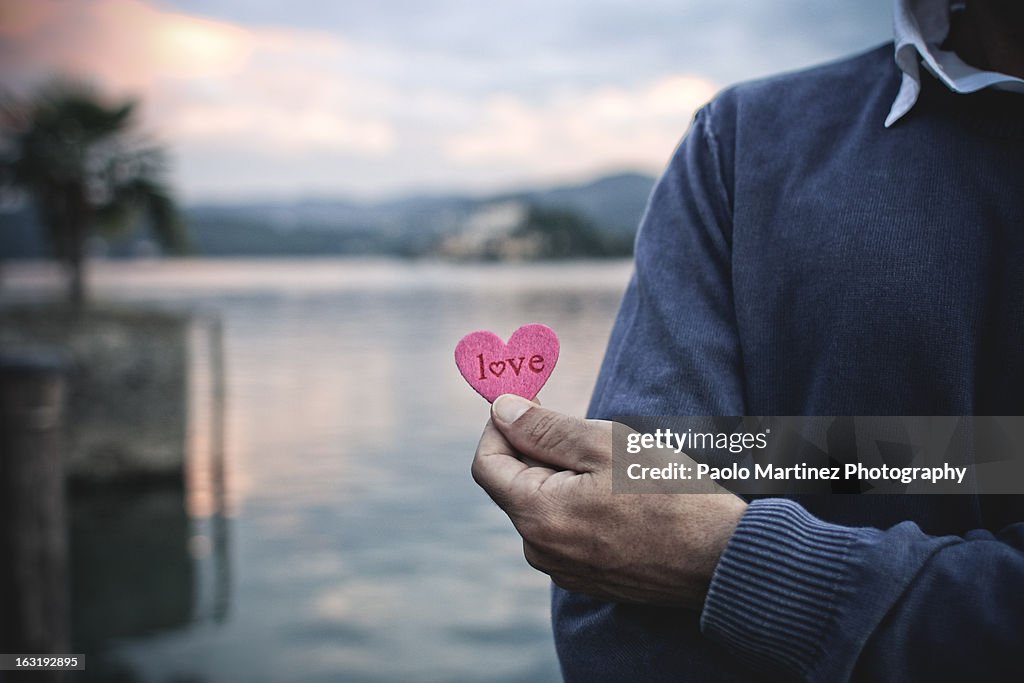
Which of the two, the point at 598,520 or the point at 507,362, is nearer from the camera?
the point at 598,520

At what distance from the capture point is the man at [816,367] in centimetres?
100

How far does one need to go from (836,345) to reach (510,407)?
489mm

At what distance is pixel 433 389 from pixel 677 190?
1574 inches

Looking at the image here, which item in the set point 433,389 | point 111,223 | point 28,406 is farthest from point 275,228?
point 28,406

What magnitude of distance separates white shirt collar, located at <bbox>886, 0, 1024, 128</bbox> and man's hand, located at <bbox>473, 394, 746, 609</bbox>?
73 centimetres

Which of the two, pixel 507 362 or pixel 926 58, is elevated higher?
pixel 926 58

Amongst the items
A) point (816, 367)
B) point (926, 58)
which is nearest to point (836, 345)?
point (816, 367)

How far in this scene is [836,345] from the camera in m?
1.25

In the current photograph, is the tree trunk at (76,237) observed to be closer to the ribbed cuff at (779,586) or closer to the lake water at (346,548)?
the lake water at (346,548)

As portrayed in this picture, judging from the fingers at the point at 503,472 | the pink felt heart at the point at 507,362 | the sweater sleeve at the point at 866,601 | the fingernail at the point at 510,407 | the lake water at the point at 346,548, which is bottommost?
the lake water at the point at 346,548

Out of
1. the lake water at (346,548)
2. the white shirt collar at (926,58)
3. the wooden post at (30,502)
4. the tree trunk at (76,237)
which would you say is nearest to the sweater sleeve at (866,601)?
the white shirt collar at (926,58)

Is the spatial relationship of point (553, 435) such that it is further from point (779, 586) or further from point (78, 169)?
point (78, 169)

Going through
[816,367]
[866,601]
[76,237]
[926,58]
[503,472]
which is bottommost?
[866,601]

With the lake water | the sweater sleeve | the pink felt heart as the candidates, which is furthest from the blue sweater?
the lake water
